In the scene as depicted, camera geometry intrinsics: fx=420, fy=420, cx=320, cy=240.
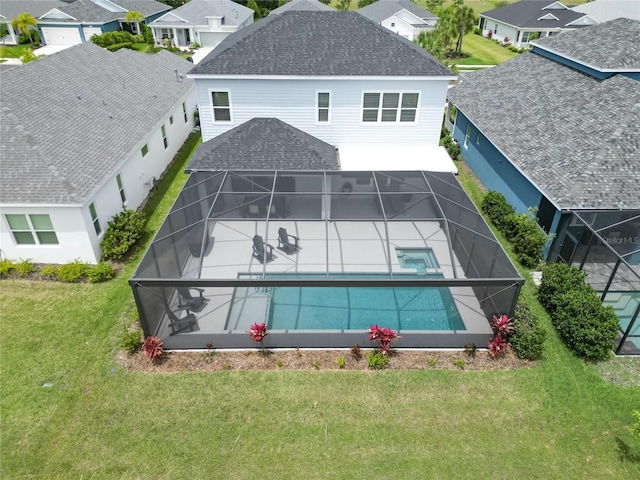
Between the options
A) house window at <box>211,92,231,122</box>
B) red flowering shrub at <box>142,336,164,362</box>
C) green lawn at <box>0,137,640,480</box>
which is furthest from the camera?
house window at <box>211,92,231,122</box>

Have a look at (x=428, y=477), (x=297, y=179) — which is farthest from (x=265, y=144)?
(x=428, y=477)

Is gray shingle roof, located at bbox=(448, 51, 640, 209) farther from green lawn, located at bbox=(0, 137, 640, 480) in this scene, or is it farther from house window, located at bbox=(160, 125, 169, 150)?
house window, located at bbox=(160, 125, 169, 150)

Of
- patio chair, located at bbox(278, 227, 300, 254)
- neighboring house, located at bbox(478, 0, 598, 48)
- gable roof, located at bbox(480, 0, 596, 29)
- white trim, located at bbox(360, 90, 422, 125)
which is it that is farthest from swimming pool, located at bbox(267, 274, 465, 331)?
gable roof, located at bbox(480, 0, 596, 29)

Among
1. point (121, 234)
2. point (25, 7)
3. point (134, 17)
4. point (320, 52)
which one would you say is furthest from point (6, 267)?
→ point (25, 7)

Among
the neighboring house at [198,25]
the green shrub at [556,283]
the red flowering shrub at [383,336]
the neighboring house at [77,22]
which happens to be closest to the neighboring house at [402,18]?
the neighboring house at [198,25]

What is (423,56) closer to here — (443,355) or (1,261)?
(443,355)

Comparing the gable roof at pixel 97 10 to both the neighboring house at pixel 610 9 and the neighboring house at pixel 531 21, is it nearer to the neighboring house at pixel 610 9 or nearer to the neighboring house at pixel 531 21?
the neighboring house at pixel 531 21
